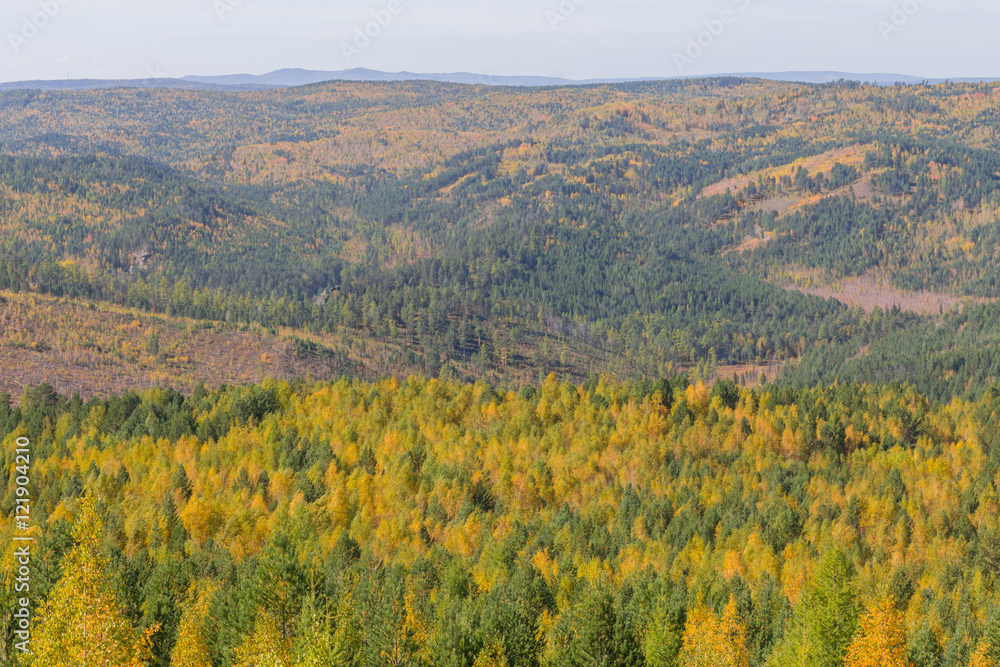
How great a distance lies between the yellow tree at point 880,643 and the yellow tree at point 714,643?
346 inches

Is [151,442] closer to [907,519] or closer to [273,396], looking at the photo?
[273,396]

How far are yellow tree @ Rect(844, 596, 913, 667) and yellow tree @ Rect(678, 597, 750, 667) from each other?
8796 mm

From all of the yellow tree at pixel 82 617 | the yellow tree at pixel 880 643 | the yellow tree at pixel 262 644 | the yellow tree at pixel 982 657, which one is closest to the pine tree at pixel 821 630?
the yellow tree at pixel 880 643

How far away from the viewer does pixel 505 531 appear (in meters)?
137

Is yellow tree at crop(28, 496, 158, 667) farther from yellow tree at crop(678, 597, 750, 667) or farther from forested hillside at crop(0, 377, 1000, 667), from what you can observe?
yellow tree at crop(678, 597, 750, 667)

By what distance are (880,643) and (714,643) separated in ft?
47.8

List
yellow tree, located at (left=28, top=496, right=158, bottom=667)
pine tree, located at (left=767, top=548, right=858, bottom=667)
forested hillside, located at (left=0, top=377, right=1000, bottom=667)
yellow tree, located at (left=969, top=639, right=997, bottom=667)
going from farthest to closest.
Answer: yellow tree, located at (left=969, top=639, right=997, bottom=667)
forested hillside, located at (left=0, top=377, right=1000, bottom=667)
pine tree, located at (left=767, top=548, right=858, bottom=667)
yellow tree, located at (left=28, top=496, right=158, bottom=667)

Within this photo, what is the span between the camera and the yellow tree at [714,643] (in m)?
69.2

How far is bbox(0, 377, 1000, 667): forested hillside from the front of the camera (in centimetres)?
7169

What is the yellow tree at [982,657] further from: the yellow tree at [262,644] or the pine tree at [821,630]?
the yellow tree at [262,644]

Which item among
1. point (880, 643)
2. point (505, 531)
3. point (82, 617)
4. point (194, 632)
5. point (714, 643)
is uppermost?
point (82, 617)

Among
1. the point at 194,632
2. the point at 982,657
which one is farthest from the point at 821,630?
the point at 194,632

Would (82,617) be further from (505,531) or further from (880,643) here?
(505,531)

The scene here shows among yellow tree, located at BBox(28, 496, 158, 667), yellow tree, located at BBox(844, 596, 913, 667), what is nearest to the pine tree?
yellow tree, located at BBox(844, 596, 913, 667)
